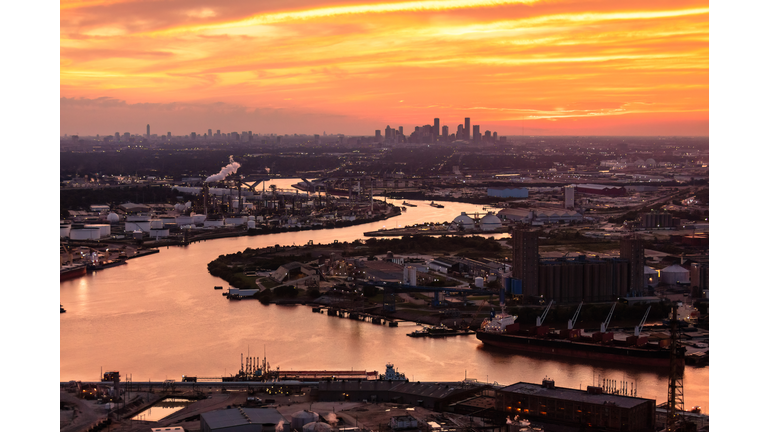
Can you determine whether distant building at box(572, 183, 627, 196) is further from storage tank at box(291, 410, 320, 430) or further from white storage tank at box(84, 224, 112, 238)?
storage tank at box(291, 410, 320, 430)

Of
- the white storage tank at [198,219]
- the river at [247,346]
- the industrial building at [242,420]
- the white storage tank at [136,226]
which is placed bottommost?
the river at [247,346]

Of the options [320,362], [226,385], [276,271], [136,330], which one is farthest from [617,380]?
[276,271]

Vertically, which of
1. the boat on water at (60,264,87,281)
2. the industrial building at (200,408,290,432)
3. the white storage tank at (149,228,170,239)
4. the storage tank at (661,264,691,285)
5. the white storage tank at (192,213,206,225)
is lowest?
the industrial building at (200,408,290,432)

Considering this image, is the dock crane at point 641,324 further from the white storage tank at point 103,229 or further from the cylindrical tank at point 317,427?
the white storage tank at point 103,229

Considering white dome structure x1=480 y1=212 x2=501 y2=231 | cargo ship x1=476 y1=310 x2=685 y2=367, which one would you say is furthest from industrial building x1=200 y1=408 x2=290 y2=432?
white dome structure x1=480 y1=212 x2=501 y2=231

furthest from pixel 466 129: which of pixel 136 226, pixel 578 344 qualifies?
pixel 578 344

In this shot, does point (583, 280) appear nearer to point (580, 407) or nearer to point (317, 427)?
point (580, 407)

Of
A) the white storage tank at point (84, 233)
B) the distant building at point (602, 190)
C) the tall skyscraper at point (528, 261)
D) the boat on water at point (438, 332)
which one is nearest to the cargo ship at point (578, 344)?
the boat on water at point (438, 332)
